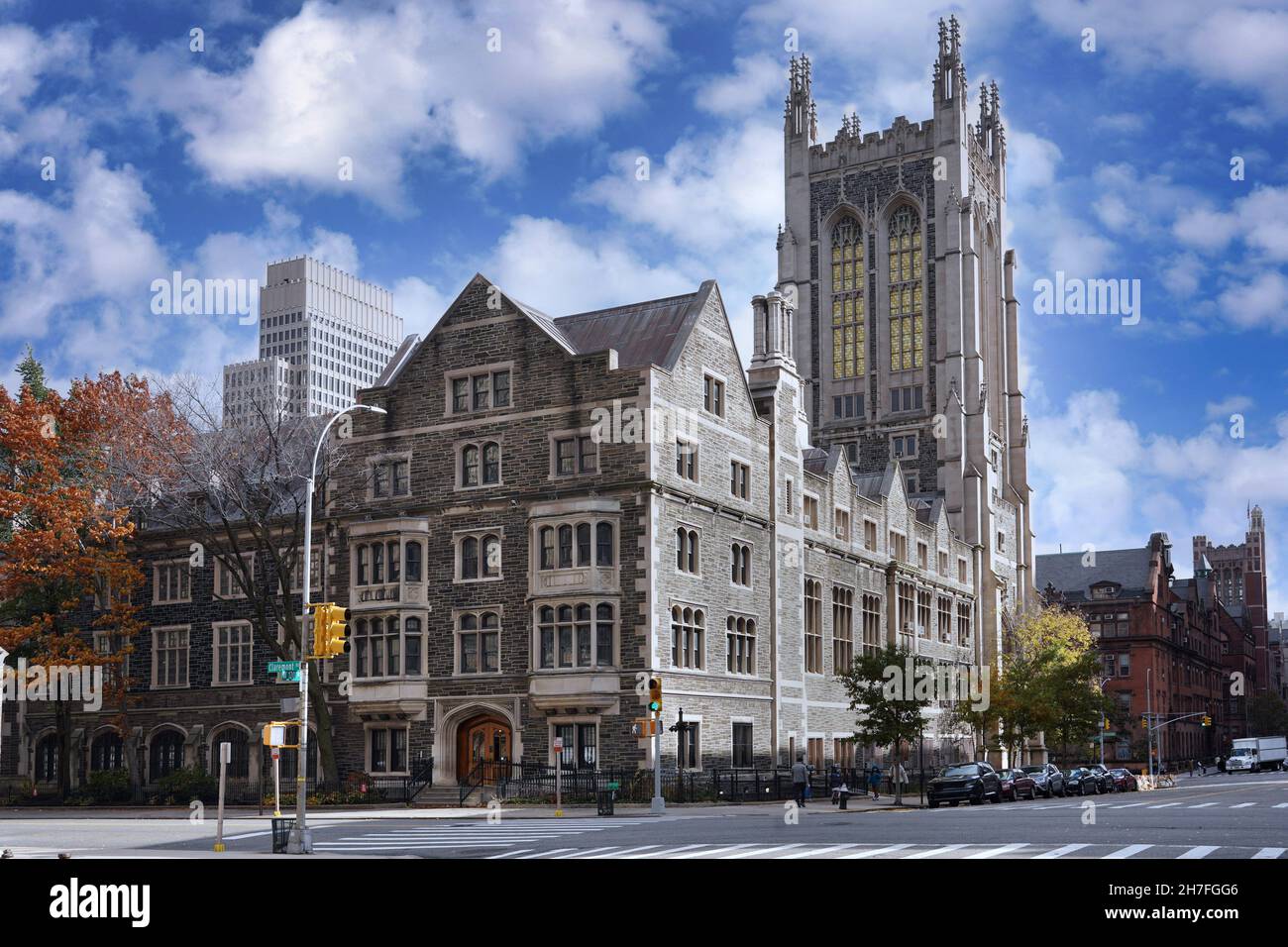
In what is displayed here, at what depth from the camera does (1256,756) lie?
123562mm

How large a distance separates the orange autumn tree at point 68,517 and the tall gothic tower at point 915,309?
5295cm

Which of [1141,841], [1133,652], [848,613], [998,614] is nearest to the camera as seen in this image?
[1141,841]

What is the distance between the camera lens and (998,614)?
8950cm

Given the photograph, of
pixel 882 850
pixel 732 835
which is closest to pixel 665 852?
pixel 882 850

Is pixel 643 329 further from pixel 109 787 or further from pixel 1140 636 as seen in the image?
pixel 1140 636

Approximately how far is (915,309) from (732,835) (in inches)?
3045

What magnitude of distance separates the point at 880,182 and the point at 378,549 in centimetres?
6142

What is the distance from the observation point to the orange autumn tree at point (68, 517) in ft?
181

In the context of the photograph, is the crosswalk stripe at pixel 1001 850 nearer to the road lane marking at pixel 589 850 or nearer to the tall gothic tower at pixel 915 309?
the road lane marking at pixel 589 850

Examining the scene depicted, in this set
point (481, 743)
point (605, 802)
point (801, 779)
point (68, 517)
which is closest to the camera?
point (605, 802)

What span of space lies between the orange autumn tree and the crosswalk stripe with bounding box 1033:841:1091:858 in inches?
1592

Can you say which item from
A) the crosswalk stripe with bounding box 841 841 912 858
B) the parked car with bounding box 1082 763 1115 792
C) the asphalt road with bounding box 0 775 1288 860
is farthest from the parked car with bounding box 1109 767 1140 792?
the crosswalk stripe with bounding box 841 841 912 858

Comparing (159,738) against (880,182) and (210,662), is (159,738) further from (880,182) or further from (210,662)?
(880,182)
